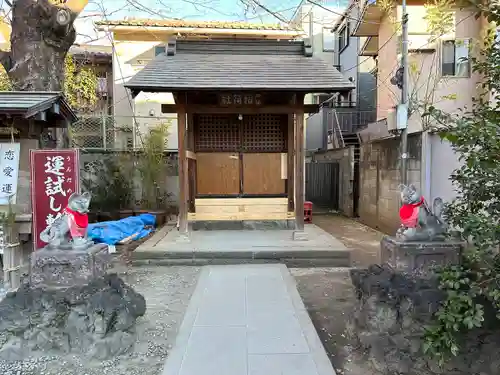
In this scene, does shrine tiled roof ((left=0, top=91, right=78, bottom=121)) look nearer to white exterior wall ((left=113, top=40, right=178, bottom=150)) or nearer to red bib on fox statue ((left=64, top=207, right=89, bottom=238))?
red bib on fox statue ((left=64, top=207, right=89, bottom=238))

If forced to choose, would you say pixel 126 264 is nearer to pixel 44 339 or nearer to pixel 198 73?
pixel 44 339

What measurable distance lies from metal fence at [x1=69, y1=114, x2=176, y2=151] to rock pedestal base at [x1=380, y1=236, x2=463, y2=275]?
34.4 feet

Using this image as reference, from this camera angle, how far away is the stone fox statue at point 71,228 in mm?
4164

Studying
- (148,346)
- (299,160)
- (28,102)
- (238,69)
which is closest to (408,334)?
(148,346)

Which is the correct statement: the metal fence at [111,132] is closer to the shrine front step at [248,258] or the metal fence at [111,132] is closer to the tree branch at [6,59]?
the tree branch at [6,59]

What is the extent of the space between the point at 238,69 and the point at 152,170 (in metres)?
5.14

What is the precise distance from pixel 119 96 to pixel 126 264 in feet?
32.0

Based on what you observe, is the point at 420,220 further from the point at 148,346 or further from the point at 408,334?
the point at 148,346

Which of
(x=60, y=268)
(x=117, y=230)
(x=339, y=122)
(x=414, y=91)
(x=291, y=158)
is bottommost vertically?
(x=117, y=230)

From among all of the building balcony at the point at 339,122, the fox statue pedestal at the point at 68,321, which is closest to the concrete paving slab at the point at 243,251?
the fox statue pedestal at the point at 68,321

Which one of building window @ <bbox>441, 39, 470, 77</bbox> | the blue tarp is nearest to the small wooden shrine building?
the blue tarp

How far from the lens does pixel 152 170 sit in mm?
12219

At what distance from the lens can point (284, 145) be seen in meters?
9.95

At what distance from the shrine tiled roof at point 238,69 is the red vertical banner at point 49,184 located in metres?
2.13
